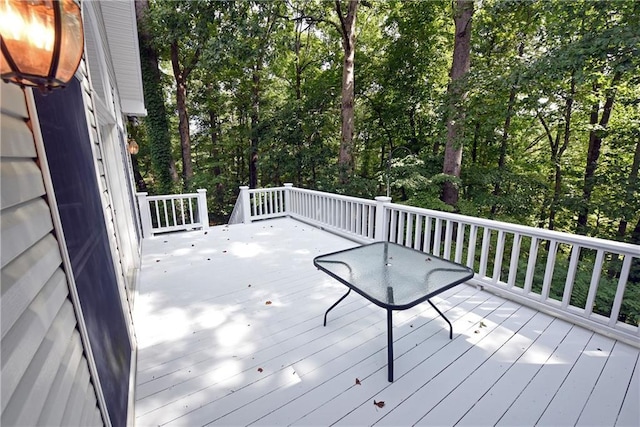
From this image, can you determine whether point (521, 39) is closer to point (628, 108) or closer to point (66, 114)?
point (628, 108)

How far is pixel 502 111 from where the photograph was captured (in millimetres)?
5938

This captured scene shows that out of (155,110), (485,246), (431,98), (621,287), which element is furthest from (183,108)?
(621,287)

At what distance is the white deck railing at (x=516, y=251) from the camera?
2.36 m

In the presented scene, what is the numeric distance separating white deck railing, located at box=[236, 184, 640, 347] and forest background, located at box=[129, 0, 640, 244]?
6.38 ft

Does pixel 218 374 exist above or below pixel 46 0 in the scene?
below

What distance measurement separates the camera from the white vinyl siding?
63 cm

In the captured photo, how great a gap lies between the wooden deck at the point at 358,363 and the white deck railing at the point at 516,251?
150 millimetres

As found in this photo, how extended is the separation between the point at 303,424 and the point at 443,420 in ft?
2.74

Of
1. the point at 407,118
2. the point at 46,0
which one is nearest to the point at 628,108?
the point at 407,118

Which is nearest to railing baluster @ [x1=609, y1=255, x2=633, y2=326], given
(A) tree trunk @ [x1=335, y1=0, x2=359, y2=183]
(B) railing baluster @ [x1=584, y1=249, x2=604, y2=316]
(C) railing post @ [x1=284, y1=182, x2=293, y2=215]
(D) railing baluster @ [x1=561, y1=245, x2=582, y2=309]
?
(B) railing baluster @ [x1=584, y1=249, x2=604, y2=316]

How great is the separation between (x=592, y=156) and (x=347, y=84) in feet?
22.4

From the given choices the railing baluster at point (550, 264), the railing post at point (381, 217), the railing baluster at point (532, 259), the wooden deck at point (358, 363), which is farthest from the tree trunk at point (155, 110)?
the railing baluster at point (550, 264)

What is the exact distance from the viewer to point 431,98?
906cm

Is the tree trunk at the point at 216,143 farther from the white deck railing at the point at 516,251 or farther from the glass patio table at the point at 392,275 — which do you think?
the glass patio table at the point at 392,275
